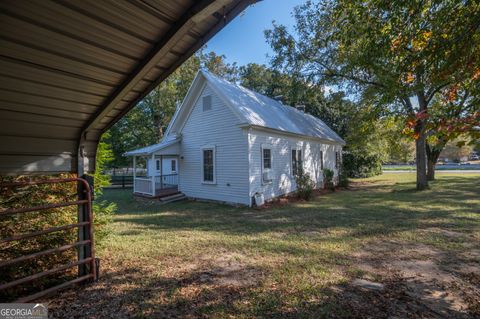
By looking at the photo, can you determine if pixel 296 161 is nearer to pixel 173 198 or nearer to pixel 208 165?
pixel 208 165

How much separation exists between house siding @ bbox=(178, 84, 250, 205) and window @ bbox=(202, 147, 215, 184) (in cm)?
21

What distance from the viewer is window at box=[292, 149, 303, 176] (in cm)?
1424

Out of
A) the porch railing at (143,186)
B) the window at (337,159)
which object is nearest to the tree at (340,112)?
the window at (337,159)

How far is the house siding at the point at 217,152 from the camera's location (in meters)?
11.1

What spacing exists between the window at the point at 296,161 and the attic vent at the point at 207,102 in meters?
5.48

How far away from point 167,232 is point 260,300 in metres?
4.32

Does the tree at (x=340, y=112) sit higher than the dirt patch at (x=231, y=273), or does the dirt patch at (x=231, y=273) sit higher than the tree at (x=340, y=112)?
the tree at (x=340, y=112)

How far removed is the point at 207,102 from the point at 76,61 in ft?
33.7

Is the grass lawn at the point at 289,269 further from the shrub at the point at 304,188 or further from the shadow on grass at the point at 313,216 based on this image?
the shrub at the point at 304,188

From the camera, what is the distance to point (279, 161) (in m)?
12.9

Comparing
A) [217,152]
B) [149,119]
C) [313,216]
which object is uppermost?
[149,119]

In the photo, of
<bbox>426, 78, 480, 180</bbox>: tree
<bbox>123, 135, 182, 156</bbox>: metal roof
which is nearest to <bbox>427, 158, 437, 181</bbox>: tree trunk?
<bbox>123, 135, 182, 156</bbox>: metal roof

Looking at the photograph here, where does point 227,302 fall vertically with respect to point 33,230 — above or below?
below

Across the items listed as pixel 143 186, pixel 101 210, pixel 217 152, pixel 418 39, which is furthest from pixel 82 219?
pixel 143 186
